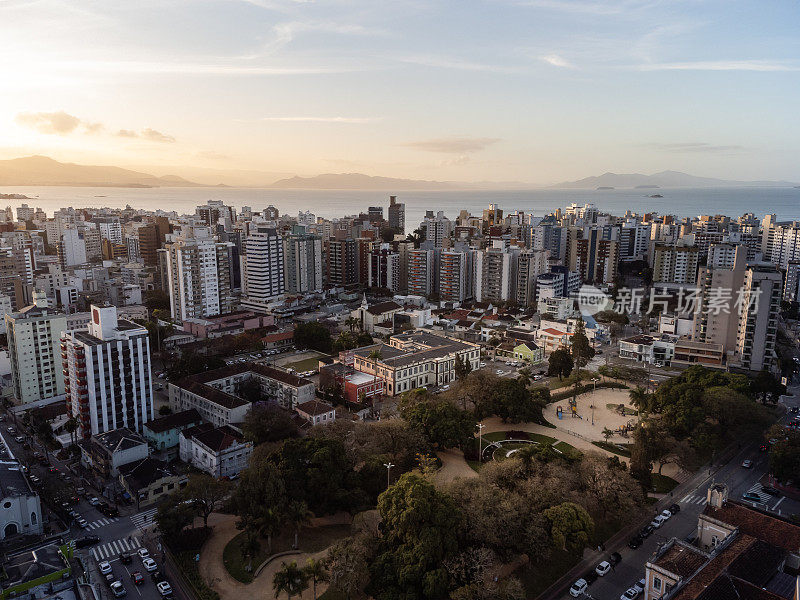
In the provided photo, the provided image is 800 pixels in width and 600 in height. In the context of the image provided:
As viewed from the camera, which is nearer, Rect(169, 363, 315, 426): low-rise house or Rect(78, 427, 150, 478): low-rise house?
Rect(78, 427, 150, 478): low-rise house

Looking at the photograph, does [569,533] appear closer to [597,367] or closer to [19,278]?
[597,367]

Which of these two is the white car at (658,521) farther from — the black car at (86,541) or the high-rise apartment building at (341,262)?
the high-rise apartment building at (341,262)

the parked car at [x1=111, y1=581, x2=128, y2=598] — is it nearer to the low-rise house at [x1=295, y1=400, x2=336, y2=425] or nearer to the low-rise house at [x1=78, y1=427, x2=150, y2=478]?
the low-rise house at [x1=78, y1=427, x2=150, y2=478]

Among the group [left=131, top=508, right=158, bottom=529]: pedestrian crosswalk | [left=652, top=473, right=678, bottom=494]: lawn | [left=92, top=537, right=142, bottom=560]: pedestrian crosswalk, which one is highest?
[left=652, top=473, right=678, bottom=494]: lawn

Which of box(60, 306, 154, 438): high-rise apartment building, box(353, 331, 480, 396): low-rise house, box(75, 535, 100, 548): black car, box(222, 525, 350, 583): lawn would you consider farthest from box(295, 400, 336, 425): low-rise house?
box(75, 535, 100, 548): black car

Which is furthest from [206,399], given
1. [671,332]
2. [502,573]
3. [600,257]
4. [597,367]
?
[600,257]

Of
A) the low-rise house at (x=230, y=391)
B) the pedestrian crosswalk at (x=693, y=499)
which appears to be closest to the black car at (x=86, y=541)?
the low-rise house at (x=230, y=391)
